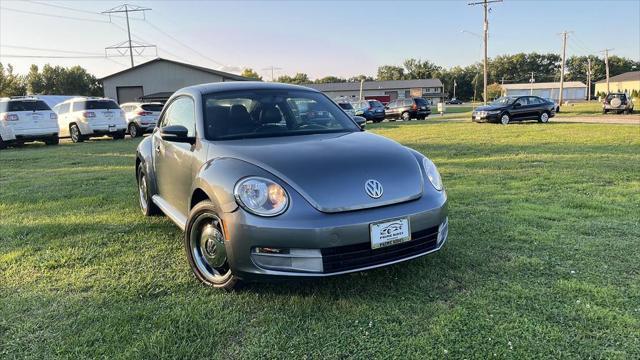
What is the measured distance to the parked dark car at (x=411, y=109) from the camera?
27.3 metres

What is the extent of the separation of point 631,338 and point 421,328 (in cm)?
109

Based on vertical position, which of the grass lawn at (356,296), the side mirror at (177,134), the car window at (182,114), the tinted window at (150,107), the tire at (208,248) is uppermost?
the tinted window at (150,107)

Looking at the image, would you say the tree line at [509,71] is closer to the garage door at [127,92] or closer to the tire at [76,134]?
→ the garage door at [127,92]

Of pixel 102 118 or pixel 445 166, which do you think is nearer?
pixel 445 166

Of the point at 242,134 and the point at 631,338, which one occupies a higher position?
the point at 242,134

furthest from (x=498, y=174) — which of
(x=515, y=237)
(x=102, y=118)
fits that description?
(x=102, y=118)

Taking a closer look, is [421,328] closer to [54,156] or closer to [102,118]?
[54,156]

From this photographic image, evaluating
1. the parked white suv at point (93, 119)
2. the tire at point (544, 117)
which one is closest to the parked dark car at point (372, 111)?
the tire at point (544, 117)

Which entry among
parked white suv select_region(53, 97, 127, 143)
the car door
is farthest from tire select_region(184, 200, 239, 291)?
parked white suv select_region(53, 97, 127, 143)

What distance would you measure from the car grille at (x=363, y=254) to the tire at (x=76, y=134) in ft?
56.9

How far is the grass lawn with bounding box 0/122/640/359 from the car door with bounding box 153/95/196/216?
1.56 feet

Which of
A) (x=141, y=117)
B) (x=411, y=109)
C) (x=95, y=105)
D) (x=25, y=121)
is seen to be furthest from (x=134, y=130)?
(x=411, y=109)

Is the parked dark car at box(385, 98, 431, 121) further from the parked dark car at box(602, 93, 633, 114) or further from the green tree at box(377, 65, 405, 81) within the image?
the green tree at box(377, 65, 405, 81)

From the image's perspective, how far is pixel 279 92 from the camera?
4156 millimetres
